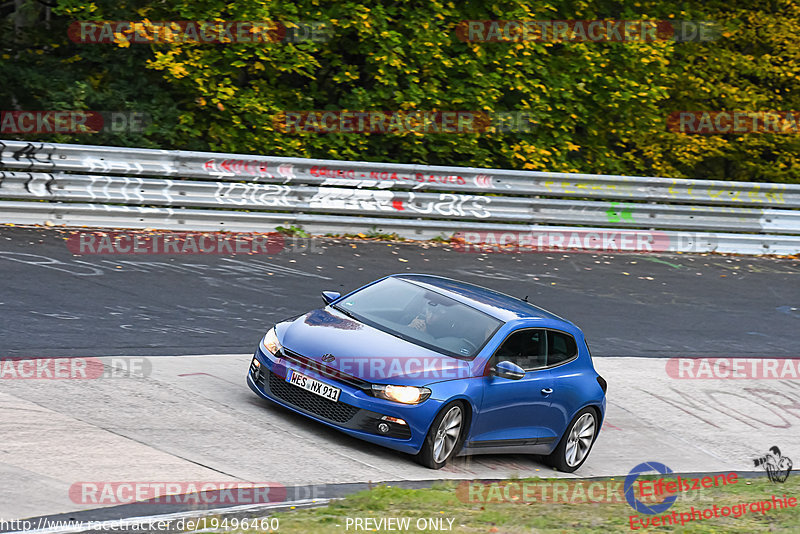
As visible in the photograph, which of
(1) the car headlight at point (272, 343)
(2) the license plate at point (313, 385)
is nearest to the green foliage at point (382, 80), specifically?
(1) the car headlight at point (272, 343)

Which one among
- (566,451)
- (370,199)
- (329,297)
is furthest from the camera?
(370,199)

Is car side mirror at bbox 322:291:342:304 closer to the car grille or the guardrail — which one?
the car grille

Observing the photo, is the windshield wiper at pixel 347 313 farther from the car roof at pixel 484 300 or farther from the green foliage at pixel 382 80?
the green foliage at pixel 382 80

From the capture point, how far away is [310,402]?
342 inches

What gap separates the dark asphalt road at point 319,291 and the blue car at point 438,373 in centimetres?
220

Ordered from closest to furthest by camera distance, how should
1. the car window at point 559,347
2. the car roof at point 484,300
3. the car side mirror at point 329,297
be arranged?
the car roof at point 484,300 → the car window at point 559,347 → the car side mirror at point 329,297

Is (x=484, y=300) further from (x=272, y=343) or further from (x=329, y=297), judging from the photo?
(x=272, y=343)

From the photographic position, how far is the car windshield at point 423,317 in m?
9.07

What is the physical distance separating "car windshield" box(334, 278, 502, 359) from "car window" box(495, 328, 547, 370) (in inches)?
7.1

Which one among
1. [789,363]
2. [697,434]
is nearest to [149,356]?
[697,434]

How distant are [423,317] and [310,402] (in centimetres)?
138

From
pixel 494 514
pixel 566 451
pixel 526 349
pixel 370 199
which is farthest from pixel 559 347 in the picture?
pixel 370 199

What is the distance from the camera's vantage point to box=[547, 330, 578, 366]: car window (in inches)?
381

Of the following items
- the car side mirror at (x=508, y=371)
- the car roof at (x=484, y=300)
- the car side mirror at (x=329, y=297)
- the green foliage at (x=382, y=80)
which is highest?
the green foliage at (x=382, y=80)
